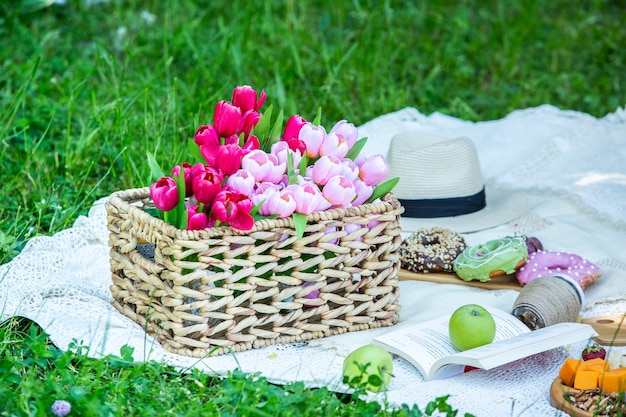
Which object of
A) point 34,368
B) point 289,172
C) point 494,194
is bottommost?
point 494,194

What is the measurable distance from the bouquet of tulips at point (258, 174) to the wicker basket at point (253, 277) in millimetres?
41

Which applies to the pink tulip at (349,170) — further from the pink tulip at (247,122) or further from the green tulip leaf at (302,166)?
the pink tulip at (247,122)

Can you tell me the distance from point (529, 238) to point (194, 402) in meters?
1.38

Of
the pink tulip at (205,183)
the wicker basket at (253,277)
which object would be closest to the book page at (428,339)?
the wicker basket at (253,277)

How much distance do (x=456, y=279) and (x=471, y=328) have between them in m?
0.65

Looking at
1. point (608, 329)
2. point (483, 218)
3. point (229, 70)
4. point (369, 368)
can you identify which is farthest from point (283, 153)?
point (229, 70)

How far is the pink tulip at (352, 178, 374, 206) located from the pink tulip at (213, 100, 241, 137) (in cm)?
34

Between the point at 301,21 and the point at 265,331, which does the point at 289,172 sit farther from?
the point at 301,21

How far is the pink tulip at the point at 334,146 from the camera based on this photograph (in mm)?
2221

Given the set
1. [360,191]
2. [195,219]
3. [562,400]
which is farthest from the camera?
[360,191]

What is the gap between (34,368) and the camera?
1.98m

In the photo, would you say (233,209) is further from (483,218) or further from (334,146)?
(483,218)

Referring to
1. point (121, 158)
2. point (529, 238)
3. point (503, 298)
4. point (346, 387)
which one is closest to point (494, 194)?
point (529, 238)

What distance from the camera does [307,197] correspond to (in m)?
2.10
